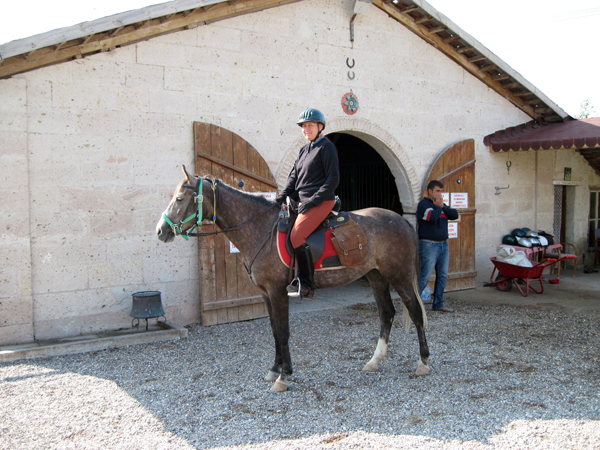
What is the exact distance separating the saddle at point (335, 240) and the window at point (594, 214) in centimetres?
981

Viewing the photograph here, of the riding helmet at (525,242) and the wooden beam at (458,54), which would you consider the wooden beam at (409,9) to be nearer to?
the wooden beam at (458,54)

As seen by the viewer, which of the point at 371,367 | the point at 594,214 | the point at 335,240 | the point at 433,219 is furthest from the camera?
the point at 594,214

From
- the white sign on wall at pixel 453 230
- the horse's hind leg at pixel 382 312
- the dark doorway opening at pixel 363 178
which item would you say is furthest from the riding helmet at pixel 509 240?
the horse's hind leg at pixel 382 312

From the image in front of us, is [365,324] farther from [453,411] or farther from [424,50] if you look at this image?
[424,50]

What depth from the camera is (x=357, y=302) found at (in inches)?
321

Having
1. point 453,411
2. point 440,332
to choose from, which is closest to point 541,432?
point 453,411

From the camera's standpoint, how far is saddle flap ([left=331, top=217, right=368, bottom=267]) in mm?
4508

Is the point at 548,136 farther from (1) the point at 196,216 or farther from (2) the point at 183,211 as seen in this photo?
(2) the point at 183,211

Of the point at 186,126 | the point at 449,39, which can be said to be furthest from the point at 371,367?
the point at 449,39

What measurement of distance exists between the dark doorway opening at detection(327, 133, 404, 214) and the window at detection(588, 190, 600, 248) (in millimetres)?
5070

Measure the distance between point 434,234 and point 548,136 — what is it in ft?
12.5

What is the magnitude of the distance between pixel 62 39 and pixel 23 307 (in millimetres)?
2982

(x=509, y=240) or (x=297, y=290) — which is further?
(x=509, y=240)

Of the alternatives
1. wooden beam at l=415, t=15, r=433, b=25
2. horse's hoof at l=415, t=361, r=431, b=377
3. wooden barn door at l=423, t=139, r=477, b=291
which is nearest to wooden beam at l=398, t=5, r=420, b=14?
wooden beam at l=415, t=15, r=433, b=25
